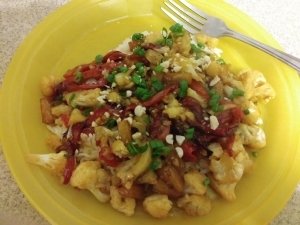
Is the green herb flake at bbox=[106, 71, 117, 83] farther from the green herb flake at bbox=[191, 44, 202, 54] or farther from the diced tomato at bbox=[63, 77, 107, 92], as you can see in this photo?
the green herb flake at bbox=[191, 44, 202, 54]

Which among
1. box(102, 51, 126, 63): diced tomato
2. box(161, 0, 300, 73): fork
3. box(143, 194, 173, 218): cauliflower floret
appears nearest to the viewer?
box(143, 194, 173, 218): cauliflower floret

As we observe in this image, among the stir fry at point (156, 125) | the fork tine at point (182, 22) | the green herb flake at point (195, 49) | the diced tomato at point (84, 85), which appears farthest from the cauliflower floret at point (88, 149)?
the fork tine at point (182, 22)

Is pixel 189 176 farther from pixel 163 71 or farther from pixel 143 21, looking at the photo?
pixel 143 21

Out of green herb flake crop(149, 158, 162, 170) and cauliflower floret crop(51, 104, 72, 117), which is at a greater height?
green herb flake crop(149, 158, 162, 170)

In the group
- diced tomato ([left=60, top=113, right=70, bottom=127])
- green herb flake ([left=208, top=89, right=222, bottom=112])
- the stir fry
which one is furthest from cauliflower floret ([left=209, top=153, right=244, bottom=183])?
diced tomato ([left=60, top=113, right=70, bottom=127])

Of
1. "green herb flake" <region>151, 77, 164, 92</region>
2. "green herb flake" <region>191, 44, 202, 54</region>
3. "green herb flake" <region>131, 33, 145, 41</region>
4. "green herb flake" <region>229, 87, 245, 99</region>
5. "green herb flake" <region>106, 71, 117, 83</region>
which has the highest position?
"green herb flake" <region>191, 44, 202, 54</region>

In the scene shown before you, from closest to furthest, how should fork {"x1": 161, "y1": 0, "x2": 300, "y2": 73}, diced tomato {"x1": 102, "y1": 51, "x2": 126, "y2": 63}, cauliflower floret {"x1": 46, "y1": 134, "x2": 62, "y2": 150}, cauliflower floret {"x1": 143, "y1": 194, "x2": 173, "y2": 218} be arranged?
cauliflower floret {"x1": 143, "y1": 194, "x2": 173, "y2": 218} → cauliflower floret {"x1": 46, "y1": 134, "x2": 62, "y2": 150} → diced tomato {"x1": 102, "y1": 51, "x2": 126, "y2": 63} → fork {"x1": 161, "y1": 0, "x2": 300, "y2": 73}

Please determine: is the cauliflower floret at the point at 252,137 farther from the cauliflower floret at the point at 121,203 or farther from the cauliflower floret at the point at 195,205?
the cauliflower floret at the point at 121,203
